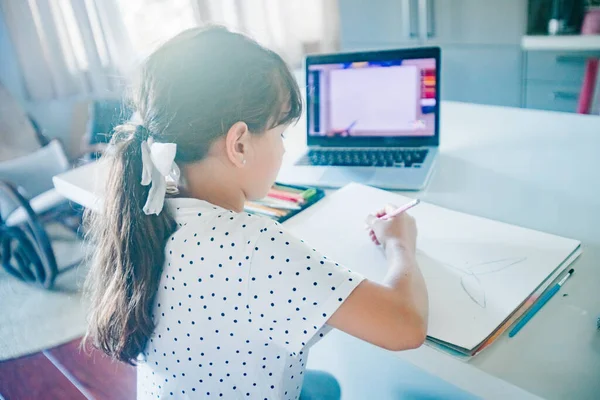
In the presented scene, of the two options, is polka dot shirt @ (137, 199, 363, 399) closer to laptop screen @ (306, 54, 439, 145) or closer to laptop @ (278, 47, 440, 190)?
laptop @ (278, 47, 440, 190)

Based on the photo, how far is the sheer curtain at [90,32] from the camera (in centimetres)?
262

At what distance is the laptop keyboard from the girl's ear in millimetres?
513

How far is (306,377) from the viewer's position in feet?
3.11

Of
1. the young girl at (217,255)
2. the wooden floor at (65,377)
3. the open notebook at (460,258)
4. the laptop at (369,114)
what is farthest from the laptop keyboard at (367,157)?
the wooden floor at (65,377)

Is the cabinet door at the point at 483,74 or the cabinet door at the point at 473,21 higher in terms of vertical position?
the cabinet door at the point at 473,21

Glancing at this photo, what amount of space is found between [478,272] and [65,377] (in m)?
1.50

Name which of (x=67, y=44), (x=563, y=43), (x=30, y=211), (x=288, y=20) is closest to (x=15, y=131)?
(x=67, y=44)

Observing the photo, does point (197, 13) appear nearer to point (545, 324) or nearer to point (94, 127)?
point (94, 127)

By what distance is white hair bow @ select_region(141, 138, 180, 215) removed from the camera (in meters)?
0.69

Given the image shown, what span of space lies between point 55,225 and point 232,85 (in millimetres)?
2425

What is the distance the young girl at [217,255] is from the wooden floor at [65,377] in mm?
1019

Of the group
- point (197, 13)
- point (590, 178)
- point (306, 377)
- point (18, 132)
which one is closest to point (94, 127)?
point (18, 132)

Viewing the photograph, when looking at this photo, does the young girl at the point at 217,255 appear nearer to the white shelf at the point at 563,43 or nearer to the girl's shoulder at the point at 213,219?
the girl's shoulder at the point at 213,219

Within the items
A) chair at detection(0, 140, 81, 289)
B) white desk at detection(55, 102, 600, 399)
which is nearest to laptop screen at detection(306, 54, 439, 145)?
white desk at detection(55, 102, 600, 399)
